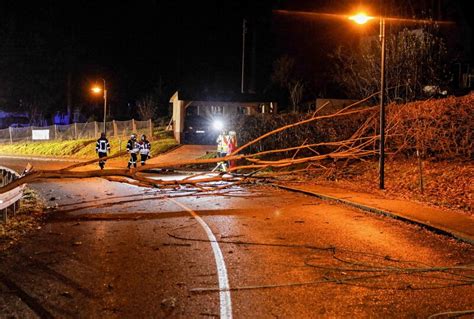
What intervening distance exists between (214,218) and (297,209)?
2654 millimetres

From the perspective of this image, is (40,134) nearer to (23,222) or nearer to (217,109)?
(217,109)

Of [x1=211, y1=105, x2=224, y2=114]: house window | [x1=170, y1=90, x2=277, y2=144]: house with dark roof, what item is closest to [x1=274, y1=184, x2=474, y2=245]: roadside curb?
[x1=170, y1=90, x2=277, y2=144]: house with dark roof

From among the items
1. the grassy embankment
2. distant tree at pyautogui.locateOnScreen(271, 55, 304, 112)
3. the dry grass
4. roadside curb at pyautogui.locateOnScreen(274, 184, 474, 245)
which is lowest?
the dry grass

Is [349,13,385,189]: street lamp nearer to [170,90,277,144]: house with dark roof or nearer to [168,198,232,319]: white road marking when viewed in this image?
[168,198,232,319]: white road marking

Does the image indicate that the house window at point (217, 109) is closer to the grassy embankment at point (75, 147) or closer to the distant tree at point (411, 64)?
the grassy embankment at point (75, 147)

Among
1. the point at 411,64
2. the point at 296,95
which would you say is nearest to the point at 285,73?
the point at 296,95

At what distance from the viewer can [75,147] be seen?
146ft

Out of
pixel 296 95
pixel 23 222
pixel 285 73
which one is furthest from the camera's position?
pixel 285 73

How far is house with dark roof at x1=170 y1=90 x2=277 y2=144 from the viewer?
137ft

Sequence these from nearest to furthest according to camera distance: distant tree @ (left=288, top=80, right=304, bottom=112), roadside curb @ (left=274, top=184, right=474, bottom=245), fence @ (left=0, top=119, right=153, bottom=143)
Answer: roadside curb @ (left=274, top=184, right=474, bottom=245) < distant tree @ (left=288, top=80, right=304, bottom=112) < fence @ (left=0, top=119, right=153, bottom=143)

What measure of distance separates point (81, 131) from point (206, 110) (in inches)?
491

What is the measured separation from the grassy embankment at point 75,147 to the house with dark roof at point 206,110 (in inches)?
58.7

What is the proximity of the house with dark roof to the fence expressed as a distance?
105 inches

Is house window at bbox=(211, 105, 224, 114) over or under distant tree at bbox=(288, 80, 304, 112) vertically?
under
